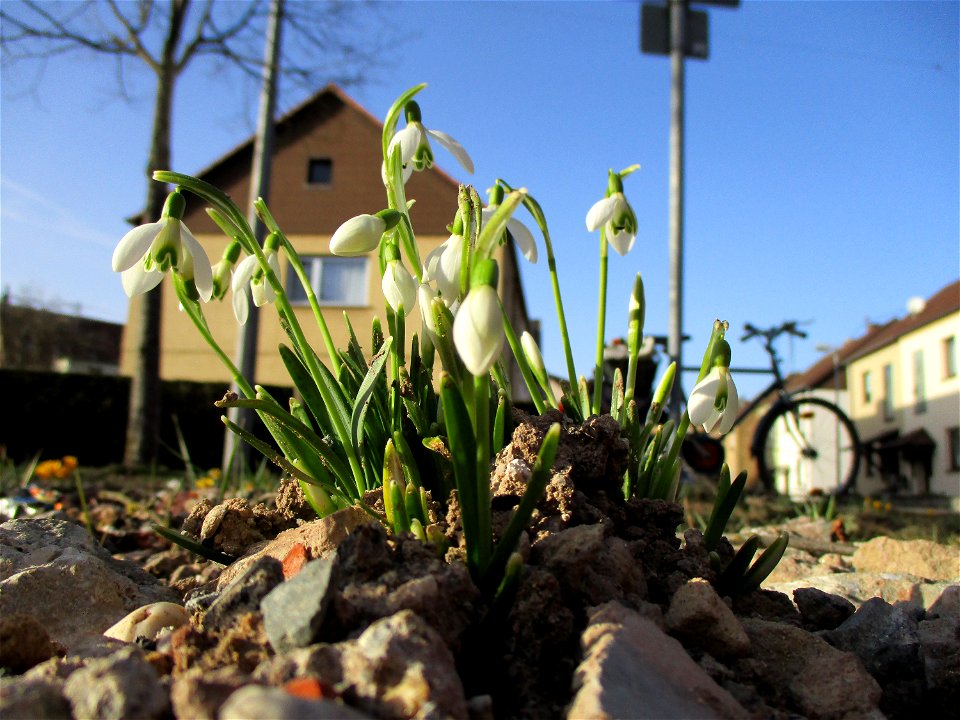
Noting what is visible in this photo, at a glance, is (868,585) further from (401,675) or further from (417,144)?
(401,675)

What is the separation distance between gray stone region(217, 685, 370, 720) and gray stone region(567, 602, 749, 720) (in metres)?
0.28

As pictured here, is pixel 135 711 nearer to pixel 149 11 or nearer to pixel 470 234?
pixel 470 234

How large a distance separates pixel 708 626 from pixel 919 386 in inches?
1219

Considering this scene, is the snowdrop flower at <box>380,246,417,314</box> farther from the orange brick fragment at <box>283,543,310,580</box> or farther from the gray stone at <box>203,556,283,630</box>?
the gray stone at <box>203,556,283,630</box>

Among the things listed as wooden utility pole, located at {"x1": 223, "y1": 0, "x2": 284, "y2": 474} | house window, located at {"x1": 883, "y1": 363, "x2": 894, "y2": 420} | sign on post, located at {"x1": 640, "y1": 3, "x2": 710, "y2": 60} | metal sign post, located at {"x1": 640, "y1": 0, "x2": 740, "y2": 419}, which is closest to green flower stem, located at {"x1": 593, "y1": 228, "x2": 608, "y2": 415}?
wooden utility pole, located at {"x1": 223, "y1": 0, "x2": 284, "y2": 474}

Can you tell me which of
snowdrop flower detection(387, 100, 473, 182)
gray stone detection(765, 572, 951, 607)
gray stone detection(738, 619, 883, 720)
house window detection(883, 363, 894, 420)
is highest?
house window detection(883, 363, 894, 420)

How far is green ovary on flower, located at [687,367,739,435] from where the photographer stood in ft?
4.78

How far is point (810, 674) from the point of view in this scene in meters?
1.17

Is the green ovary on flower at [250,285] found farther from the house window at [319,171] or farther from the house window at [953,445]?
the house window at [953,445]

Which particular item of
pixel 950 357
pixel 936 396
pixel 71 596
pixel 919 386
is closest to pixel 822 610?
pixel 71 596

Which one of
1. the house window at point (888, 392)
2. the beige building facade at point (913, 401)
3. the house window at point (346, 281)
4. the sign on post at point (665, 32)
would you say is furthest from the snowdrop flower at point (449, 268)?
the house window at point (888, 392)

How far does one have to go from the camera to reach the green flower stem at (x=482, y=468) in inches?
43.3

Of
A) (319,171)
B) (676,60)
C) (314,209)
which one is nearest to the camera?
(676,60)

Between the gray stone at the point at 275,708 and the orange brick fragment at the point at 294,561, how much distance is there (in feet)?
1.84
